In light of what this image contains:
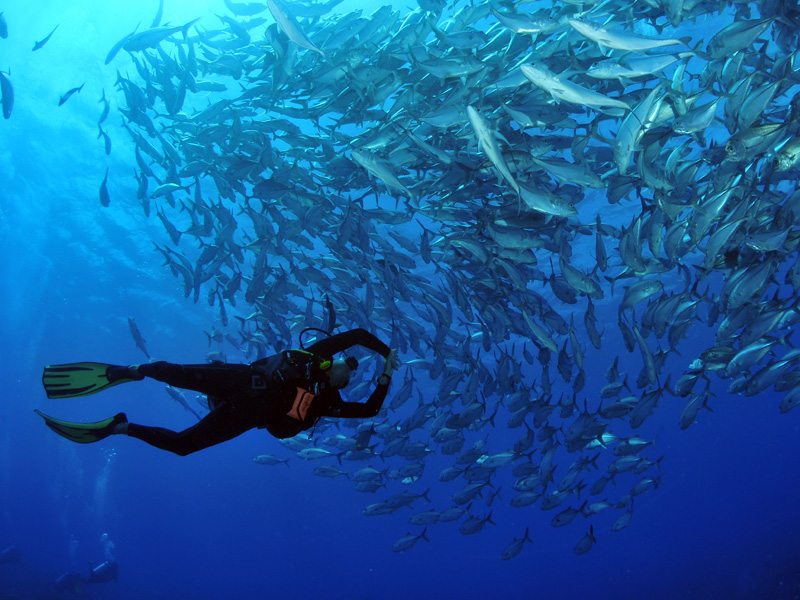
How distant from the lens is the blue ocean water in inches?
602

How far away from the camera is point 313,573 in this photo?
279 ft

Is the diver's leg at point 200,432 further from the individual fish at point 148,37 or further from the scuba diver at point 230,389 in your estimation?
the individual fish at point 148,37

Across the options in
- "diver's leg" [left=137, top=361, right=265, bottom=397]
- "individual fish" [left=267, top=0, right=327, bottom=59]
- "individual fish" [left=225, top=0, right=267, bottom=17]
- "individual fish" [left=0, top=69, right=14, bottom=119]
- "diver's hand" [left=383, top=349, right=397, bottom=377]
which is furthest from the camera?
"individual fish" [left=225, top=0, right=267, bottom=17]

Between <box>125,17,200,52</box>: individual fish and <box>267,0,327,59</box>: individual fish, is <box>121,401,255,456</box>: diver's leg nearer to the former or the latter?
<box>267,0,327,59</box>: individual fish

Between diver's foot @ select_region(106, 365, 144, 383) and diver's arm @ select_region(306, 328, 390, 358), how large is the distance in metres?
1.87

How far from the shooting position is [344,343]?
524 centimetres

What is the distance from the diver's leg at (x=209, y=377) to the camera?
4.52m

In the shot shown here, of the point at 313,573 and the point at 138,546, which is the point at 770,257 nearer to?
the point at 313,573

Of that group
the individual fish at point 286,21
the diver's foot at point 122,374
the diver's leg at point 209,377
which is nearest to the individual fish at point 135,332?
the diver's foot at point 122,374

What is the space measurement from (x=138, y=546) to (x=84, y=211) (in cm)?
12955

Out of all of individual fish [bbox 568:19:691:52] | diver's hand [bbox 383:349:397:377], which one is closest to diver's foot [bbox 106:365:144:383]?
diver's hand [bbox 383:349:397:377]

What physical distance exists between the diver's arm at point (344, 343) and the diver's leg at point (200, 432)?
1.08 m

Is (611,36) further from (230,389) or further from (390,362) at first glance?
(230,389)

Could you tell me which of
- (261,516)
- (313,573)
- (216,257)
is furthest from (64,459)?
(216,257)
